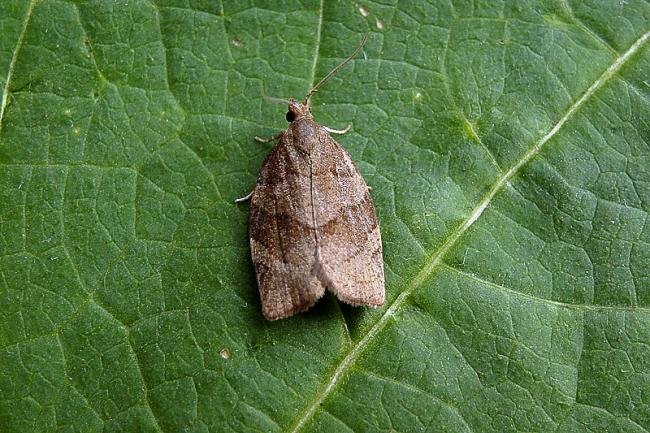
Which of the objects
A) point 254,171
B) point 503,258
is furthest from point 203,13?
point 503,258

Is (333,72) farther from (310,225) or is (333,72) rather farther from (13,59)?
(13,59)

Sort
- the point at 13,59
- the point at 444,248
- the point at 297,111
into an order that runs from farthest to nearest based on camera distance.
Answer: the point at 297,111
the point at 13,59
the point at 444,248

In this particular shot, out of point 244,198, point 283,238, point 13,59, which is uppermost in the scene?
point 13,59

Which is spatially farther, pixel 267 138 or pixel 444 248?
pixel 267 138

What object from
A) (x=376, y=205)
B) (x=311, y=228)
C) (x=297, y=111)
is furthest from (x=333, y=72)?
(x=311, y=228)

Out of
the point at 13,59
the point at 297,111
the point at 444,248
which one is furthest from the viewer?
the point at 297,111

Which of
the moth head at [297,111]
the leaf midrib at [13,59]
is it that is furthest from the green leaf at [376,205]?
the moth head at [297,111]

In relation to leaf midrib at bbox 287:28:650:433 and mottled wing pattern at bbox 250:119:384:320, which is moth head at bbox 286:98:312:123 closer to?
mottled wing pattern at bbox 250:119:384:320

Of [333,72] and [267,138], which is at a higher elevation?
[333,72]
